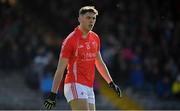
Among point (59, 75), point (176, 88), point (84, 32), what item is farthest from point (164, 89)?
point (59, 75)

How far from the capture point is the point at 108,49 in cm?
1602

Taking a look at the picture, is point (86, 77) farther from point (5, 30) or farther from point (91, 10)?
point (5, 30)

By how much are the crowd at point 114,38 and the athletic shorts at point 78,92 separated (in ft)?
22.5

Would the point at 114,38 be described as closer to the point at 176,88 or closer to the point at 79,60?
the point at 176,88

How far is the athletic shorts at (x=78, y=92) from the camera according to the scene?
8055 millimetres

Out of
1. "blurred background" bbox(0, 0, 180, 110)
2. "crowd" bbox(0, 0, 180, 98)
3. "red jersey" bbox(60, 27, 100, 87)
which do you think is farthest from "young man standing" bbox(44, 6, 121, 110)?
"crowd" bbox(0, 0, 180, 98)

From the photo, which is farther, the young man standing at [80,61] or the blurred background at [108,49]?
the blurred background at [108,49]

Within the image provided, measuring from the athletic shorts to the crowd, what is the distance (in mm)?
6859

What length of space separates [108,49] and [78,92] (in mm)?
8006

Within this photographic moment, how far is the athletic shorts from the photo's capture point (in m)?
8.05

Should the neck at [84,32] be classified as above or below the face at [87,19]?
below

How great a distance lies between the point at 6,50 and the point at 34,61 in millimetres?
956

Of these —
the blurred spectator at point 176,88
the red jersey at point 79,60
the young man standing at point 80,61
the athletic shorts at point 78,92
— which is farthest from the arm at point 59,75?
the blurred spectator at point 176,88

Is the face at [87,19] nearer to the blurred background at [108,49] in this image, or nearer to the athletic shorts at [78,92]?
the athletic shorts at [78,92]
